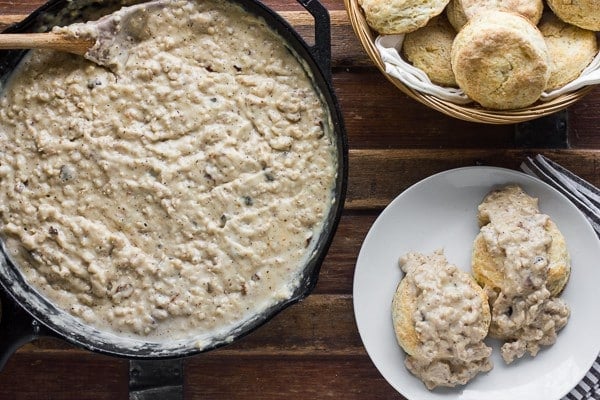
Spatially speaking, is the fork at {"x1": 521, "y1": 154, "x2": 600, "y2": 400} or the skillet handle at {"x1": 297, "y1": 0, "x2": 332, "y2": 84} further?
the fork at {"x1": 521, "y1": 154, "x2": 600, "y2": 400}

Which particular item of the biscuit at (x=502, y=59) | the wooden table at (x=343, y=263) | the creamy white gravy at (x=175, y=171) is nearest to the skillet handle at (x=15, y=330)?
the creamy white gravy at (x=175, y=171)

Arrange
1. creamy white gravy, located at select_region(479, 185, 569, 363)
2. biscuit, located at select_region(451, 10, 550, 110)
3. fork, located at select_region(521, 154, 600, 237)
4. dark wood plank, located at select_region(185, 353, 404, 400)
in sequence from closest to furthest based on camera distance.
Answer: biscuit, located at select_region(451, 10, 550, 110), creamy white gravy, located at select_region(479, 185, 569, 363), fork, located at select_region(521, 154, 600, 237), dark wood plank, located at select_region(185, 353, 404, 400)

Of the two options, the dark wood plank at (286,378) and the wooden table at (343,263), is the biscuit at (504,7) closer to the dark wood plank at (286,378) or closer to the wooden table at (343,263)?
the wooden table at (343,263)

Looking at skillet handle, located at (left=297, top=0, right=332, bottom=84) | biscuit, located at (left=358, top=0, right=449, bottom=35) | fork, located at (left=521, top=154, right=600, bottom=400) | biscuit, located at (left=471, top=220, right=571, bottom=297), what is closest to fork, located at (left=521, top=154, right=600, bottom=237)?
fork, located at (left=521, top=154, right=600, bottom=400)

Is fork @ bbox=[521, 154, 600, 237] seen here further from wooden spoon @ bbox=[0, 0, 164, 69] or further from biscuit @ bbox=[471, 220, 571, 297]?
wooden spoon @ bbox=[0, 0, 164, 69]

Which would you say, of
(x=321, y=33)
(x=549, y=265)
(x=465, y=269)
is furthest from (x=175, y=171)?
(x=549, y=265)

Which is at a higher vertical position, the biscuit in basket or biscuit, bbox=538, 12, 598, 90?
biscuit, bbox=538, 12, 598, 90

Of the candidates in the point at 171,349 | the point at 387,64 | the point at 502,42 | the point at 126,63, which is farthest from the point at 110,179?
the point at 502,42
